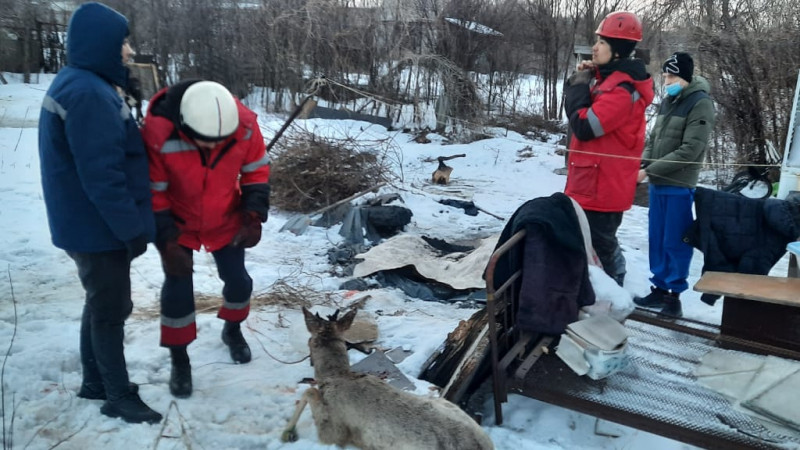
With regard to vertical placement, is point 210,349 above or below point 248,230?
below

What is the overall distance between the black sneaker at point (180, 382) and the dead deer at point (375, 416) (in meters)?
0.69

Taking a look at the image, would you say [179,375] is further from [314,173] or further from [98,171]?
[314,173]

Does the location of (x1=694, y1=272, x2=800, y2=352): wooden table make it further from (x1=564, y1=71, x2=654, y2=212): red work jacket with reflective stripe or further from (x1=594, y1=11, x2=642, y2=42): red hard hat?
(x1=594, y1=11, x2=642, y2=42): red hard hat

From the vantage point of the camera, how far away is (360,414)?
2.78 m

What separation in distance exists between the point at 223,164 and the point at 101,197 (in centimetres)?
71

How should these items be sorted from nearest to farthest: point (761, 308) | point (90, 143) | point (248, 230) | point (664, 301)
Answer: point (90, 143), point (248, 230), point (761, 308), point (664, 301)

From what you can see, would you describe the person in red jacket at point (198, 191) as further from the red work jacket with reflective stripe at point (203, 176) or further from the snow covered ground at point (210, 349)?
the snow covered ground at point (210, 349)

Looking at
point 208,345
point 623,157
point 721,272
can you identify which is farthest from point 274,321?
point 721,272

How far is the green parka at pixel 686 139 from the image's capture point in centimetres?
471

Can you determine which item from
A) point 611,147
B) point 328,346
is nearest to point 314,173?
point 611,147

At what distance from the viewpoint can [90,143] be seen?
2.63 m

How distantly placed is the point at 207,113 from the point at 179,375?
1.43 m

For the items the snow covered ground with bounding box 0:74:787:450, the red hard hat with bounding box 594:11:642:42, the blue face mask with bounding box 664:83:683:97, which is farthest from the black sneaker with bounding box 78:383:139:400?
the blue face mask with bounding box 664:83:683:97

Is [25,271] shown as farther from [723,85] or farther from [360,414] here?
[723,85]
